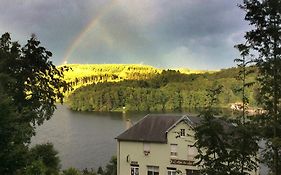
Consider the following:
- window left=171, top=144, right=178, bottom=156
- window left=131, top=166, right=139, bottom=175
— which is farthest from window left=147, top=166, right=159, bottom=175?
window left=171, top=144, right=178, bottom=156

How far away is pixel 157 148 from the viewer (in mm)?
34688

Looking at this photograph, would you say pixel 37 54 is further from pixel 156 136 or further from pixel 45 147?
pixel 156 136

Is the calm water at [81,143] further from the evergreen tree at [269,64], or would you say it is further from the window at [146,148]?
the evergreen tree at [269,64]

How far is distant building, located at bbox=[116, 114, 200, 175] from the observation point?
33.7 metres

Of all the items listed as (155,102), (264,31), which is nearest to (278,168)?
(264,31)

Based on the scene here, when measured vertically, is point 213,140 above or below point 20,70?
below

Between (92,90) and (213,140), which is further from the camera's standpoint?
(92,90)

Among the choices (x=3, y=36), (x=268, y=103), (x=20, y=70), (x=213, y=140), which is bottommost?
(x=213, y=140)

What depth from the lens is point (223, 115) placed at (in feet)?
47.1

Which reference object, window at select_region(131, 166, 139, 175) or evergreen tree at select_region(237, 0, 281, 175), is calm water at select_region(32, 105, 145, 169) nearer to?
window at select_region(131, 166, 139, 175)

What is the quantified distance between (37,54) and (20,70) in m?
1.62

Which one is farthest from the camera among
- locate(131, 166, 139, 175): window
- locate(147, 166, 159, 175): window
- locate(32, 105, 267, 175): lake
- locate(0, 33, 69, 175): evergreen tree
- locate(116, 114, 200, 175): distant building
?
locate(32, 105, 267, 175): lake

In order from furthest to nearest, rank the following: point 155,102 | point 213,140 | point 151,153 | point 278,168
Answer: point 155,102 → point 151,153 → point 278,168 → point 213,140

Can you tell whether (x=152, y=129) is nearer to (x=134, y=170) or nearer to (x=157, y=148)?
(x=157, y=148)
